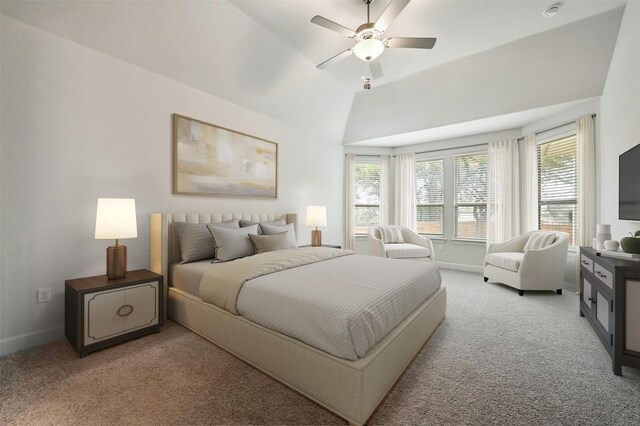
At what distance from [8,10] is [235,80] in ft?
6.34

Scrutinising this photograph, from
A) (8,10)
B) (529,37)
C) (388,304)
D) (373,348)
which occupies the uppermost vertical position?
(529,37)

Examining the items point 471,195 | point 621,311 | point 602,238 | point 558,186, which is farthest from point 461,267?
point 621,311

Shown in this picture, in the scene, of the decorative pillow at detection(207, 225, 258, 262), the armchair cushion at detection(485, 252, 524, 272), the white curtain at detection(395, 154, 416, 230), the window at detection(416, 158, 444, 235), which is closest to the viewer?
the decorative pillow at detection(207, 225, 258, 262)

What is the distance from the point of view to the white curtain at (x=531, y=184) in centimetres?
455

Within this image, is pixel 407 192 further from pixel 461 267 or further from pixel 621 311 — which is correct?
pixel 621 311

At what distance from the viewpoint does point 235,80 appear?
351cm

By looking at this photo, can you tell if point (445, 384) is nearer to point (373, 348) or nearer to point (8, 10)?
point (373, 348)

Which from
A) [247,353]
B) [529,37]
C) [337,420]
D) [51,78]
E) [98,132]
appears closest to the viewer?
[337,420]

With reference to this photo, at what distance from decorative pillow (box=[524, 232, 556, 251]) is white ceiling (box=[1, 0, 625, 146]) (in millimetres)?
1861

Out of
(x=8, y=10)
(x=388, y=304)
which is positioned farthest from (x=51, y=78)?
(x=388, y=304)

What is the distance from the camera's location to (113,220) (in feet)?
7.58

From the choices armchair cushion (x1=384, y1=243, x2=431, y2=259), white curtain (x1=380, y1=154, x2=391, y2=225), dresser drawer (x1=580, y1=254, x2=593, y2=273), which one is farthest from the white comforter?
white curtain (x1=380, y1=154, x2=391, y2=225)

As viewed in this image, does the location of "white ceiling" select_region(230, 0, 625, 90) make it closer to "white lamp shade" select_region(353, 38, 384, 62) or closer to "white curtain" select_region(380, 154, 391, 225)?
"white lamp shade" select_region(353, 38, 384, 62)

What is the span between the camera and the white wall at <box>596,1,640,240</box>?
96.0 inches
